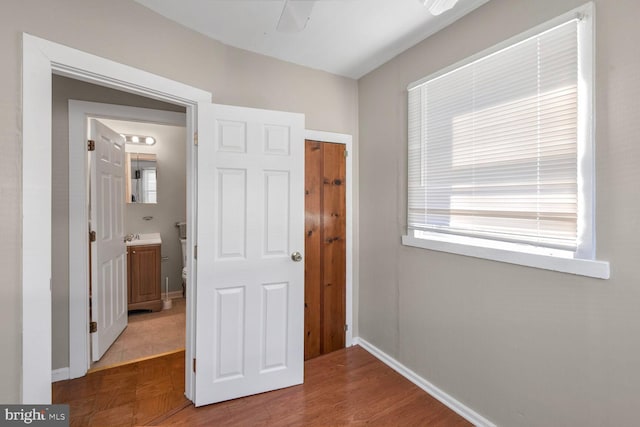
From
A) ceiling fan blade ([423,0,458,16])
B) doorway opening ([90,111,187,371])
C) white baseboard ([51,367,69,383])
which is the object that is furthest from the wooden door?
white baseboard ([51,367,69,383])

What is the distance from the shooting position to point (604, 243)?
4.23 ft

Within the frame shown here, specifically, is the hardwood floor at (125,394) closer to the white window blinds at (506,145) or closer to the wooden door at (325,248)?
the wooden door at (325,248)

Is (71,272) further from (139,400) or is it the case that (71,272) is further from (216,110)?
(216,110)

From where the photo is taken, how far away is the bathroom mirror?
4.04 meters

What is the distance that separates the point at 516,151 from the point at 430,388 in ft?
5.66

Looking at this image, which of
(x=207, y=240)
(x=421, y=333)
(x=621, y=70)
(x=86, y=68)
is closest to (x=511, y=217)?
(x=621, y=70)

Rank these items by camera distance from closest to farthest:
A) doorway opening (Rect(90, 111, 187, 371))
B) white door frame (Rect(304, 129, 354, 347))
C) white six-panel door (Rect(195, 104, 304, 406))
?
white six-panel door (Rect(195, 104, 304, 406)) → white door frame (Rect(304, 129, 354, 347)) → doorway opening (Rect(90, 111, 187, 371))

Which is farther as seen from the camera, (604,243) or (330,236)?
(330,236)

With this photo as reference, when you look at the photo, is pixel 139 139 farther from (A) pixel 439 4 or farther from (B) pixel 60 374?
(A) pixel 439 4

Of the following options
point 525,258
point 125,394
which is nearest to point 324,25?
point 525,258

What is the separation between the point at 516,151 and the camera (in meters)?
1.60

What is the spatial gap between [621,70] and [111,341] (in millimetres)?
4066

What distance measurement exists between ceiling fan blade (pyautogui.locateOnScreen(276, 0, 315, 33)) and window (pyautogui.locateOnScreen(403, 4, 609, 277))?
3.57 ft

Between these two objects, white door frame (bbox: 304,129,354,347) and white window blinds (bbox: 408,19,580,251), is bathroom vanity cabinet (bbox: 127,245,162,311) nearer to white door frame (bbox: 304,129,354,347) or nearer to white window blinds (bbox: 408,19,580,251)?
white door frame (bbox: 304,129,354,347)
